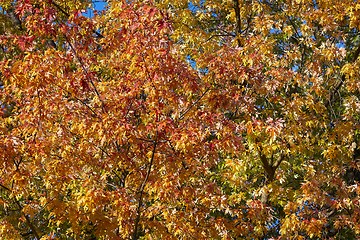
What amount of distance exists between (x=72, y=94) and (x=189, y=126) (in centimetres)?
151

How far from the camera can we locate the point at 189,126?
19.3 feet

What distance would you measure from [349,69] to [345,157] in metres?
1.64

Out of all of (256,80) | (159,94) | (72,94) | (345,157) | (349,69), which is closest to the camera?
(159,94)

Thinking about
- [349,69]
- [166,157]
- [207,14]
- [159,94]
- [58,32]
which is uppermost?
[207,14]

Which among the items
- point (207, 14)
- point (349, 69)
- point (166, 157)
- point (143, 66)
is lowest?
point (166, 157)

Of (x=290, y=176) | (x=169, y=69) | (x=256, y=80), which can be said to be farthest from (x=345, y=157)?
(x=169, y=69)

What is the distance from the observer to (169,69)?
5.86m

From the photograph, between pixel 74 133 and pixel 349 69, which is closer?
pixel 74 133

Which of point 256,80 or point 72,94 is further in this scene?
point 256,80

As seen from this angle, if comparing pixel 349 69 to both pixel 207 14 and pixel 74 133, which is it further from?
pixel 74 133

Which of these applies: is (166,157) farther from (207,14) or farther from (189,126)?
(207,14)

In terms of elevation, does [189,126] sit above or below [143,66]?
below

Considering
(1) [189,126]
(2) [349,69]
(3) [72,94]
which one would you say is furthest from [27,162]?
(2) [349,69]

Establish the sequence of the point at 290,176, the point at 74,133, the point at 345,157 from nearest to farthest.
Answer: the point at 74,133
the point at 345,157
the point at 290,176
